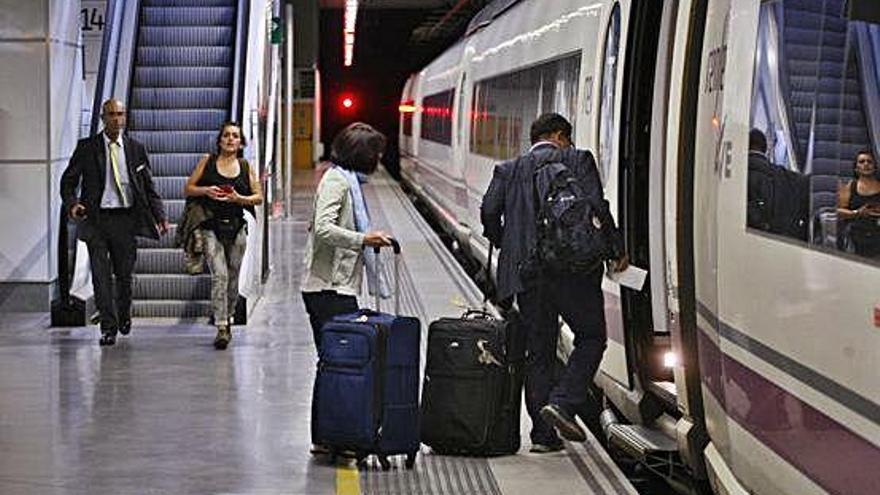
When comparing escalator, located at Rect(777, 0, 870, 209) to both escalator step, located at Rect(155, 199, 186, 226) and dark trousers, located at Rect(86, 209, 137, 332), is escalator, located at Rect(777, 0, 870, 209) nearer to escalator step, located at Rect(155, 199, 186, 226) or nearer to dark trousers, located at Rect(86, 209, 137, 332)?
dark trousers, located at Rect(86, 209, 137, 332)

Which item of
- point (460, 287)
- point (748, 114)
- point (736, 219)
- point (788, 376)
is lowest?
point (460, 287)

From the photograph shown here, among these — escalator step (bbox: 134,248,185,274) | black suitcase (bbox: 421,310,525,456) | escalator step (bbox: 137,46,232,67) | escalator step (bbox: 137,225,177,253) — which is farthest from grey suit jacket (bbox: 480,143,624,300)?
escalator step (bbox: 137,46,232,67)

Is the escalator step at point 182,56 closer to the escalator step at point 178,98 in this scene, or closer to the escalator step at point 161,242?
the escalator step at point 178,98

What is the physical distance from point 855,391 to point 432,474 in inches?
161

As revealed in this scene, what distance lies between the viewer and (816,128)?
4.88 meters

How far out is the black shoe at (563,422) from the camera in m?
8.27

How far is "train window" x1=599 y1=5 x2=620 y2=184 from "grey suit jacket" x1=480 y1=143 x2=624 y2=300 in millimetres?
652

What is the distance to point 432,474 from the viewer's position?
820cm

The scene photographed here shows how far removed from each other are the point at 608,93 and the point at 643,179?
35.3 inches

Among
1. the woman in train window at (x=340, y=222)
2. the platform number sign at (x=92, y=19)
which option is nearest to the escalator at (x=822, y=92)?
the woman in train window at (x=340, y=222)

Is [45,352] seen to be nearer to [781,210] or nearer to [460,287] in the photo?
[460,287]

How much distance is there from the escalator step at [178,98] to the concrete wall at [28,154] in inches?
79.1

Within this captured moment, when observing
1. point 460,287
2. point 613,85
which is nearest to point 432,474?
point 613,85

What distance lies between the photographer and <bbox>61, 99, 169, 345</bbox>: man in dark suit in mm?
12500
